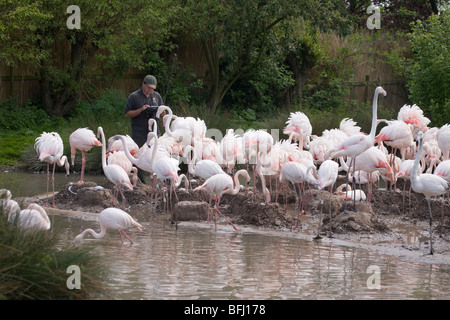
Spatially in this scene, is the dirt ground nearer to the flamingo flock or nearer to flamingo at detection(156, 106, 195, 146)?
the flamingo flock

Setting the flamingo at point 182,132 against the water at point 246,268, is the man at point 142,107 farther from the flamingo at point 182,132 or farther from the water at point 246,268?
the water at point 246,268

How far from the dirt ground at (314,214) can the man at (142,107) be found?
2.75ft

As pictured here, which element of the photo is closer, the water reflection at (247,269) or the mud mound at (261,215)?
the water reflection at (247,269)

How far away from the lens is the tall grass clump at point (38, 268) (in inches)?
154

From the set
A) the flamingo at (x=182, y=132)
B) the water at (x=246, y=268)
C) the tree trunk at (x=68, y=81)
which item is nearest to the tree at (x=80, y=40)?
the tree trunk at (x=68, y=81)

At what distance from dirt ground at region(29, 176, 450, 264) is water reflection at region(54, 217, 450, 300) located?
50 centimetres

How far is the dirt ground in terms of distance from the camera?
7.21 m

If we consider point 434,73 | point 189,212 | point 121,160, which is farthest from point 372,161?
point 434,73

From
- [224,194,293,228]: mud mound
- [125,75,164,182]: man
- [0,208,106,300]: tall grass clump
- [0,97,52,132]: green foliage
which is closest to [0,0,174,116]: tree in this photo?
[0,97,52,132]: green foliage

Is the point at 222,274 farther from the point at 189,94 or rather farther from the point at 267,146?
the point at 189,94

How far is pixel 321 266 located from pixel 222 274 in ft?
3.22

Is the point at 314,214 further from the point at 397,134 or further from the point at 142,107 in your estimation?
the point at 142,107

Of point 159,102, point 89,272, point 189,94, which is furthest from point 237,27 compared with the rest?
point 89,272

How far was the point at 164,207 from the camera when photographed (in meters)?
8.69
